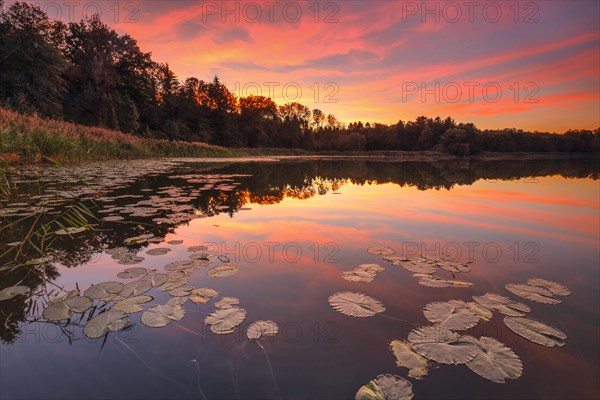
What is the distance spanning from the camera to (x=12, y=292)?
213cm

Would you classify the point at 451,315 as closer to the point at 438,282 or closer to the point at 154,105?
the point at 438,282

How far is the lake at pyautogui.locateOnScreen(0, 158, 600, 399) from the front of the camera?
1.44 metres

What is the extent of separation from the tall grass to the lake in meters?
2.53

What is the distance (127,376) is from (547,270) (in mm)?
3785

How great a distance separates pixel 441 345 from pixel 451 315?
0.39 m

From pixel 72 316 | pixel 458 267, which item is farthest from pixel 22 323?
pixel 458 267

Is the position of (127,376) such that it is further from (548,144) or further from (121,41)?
(548,144)

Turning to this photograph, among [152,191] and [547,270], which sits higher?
[152,191]

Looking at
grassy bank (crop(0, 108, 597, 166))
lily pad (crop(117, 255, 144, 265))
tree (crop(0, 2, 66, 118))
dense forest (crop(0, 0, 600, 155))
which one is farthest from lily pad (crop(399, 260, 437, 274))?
tree (crop(0, 2, 66, 118))

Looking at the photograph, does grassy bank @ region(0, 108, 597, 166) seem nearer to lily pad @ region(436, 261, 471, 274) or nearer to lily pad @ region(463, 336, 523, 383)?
lily pad @ region(463, 336, 523, 383)

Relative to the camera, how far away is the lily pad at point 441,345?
1.57 metres

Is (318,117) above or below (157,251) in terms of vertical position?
above

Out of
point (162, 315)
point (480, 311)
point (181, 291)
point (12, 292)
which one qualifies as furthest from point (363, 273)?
point (12, 292)

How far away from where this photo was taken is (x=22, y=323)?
1.84 metres
